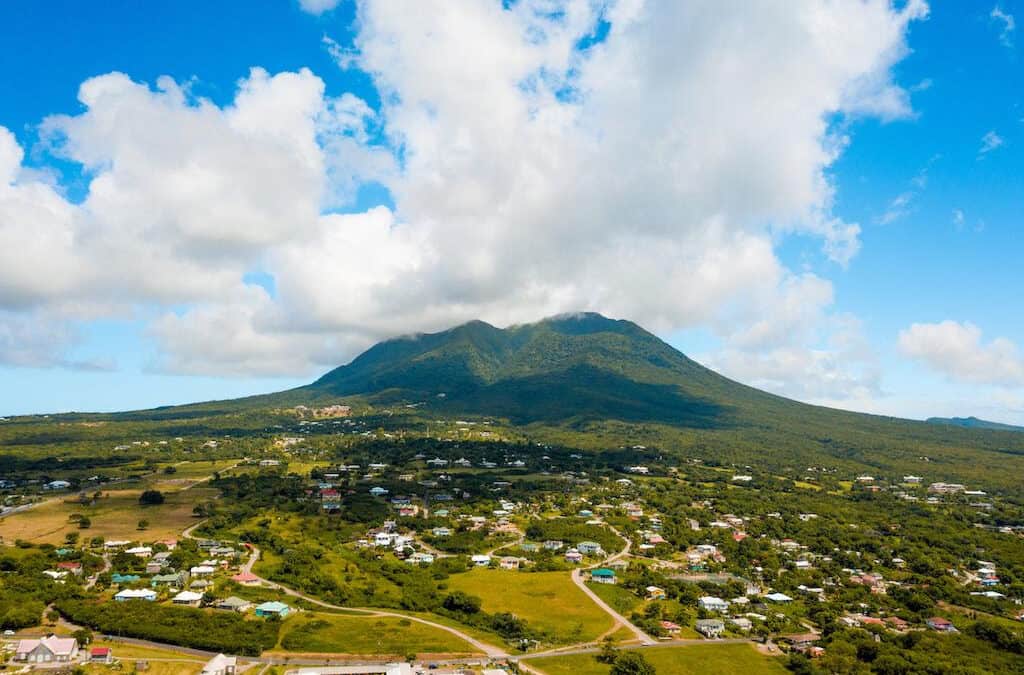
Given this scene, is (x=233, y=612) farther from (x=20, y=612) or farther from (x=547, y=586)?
(x=547, y=586)

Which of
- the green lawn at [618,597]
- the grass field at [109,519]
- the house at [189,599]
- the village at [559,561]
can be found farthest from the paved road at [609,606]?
the grass field at [109,519]

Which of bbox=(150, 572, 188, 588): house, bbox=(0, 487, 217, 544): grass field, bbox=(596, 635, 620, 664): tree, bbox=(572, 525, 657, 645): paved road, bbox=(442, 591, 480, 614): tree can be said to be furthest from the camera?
bbox=(0, 487, 217, 544): grass field

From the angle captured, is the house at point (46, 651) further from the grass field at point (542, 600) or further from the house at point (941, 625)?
the house at point (941, 625)

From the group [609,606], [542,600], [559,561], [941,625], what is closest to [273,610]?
[542,600]

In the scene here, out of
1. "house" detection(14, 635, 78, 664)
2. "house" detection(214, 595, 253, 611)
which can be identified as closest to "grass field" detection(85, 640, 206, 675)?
"house" detection(14, 635, 78, 664)

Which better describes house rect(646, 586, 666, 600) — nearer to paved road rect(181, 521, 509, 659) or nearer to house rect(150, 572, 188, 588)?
paved road rect(181, 521, 509, 659)

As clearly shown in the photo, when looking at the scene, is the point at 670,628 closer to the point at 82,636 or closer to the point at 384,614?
the point at 384,614
